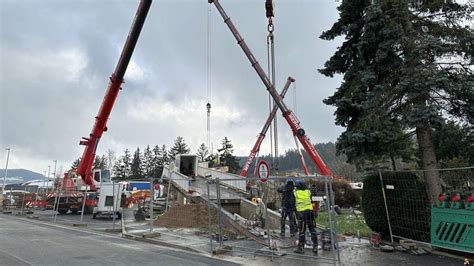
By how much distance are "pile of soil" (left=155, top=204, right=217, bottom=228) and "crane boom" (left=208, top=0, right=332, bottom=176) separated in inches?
381

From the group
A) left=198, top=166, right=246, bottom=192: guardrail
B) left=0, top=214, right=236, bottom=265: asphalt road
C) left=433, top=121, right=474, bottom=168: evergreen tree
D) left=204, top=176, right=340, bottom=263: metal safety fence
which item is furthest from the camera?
left=198, top=166, right=246, bottom=192: guardrail

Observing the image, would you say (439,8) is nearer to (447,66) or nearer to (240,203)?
(447,66)

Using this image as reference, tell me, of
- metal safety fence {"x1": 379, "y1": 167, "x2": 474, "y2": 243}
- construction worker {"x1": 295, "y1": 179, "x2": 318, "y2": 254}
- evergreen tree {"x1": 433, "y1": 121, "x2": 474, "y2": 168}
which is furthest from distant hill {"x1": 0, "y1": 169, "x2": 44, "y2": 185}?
metal safety fence {"x1": 379, "y1": 167, "x2": 474, "y2": 243}

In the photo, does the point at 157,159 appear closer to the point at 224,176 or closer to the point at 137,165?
the point at 137,165

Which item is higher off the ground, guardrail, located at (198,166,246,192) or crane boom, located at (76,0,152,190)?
crane boom, located at (76,0,152,190)

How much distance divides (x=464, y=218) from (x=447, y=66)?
436 centimetres

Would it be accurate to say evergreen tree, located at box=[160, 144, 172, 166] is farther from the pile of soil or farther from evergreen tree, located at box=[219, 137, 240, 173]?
the pile of soil

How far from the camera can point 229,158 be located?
7794 centimetres

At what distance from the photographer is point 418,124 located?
9906 millimetres

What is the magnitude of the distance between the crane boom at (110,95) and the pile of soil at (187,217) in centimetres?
760

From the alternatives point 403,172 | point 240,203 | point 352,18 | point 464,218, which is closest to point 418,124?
point 403,172

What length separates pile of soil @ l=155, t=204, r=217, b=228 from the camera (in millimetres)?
15734

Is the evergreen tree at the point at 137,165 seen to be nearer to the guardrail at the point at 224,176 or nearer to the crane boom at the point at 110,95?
the guardrail at the point at 224,176

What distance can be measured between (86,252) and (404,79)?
10036 mm
